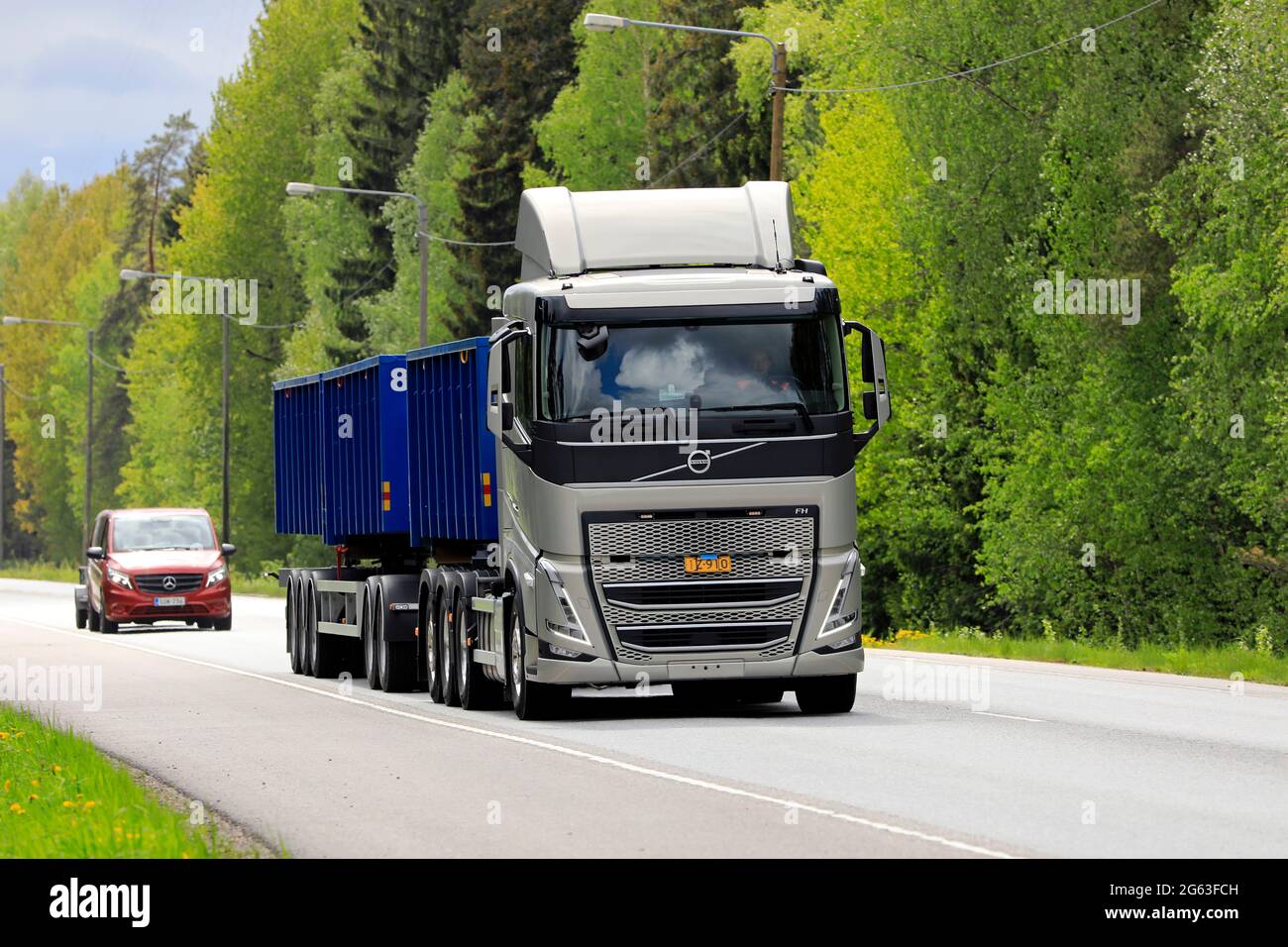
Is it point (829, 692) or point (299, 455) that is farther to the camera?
point (299, 455)

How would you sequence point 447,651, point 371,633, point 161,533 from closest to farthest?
1. point 447,651
2. point 371,633
3. point 161,533

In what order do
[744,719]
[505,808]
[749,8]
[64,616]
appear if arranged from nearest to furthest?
1. [505,808]
2. [744,719]
3. [64,616]
4. [749,8]

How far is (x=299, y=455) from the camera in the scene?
29.9m

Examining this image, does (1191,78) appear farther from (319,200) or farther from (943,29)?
(319,200)

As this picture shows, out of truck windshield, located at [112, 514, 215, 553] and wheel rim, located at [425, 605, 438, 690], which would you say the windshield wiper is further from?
truck windshield, located at [112, 514, 215, 553]

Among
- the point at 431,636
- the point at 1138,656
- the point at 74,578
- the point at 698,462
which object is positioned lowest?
the point at 74,578

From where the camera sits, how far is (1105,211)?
39094 millimetres

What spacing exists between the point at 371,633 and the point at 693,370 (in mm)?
7860

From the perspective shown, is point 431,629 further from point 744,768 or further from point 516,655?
point 744,768

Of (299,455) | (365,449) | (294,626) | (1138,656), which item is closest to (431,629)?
(365,449)

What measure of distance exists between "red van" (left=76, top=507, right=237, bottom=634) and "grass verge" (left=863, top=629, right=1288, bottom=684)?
12.9m

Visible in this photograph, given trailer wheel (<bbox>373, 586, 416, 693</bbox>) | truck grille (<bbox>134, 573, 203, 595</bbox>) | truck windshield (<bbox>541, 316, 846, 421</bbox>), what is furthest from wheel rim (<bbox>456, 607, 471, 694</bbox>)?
truck grille (<bbox>134, 573, 203, 595</bbox>)

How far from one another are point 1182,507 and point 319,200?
51.2 meters
